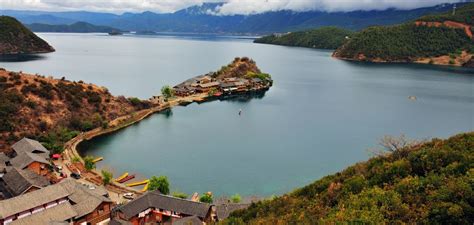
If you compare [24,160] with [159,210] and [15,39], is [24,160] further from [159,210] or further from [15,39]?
[15,39]

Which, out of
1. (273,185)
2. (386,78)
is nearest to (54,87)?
(273,185)

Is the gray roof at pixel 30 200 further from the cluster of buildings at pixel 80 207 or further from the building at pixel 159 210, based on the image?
the building at pixel 159 210

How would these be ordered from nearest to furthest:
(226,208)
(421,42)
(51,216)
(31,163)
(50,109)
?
(51,216) → (226,208) → (31,163) → (50,109) → (421,42)

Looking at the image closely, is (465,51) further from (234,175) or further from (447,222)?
(447,222)

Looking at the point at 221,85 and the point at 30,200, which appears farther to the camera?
the point at 221,85

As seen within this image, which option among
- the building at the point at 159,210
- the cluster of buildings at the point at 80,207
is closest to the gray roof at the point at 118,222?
the cluster of buildings at the point at 80,207

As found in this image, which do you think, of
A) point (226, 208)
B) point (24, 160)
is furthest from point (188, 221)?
point (24, 160)

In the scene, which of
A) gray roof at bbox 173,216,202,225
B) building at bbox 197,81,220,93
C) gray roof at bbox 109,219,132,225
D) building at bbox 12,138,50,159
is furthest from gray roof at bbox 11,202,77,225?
building at bbox 197,81,220,93
